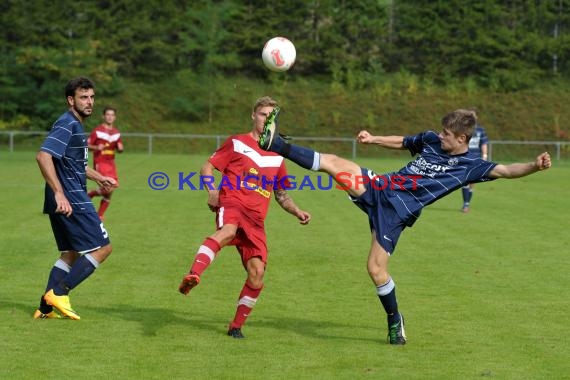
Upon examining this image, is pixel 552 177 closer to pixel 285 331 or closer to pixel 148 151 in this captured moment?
pixel 148 151

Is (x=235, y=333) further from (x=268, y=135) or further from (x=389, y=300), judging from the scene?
(x=268, y=135)

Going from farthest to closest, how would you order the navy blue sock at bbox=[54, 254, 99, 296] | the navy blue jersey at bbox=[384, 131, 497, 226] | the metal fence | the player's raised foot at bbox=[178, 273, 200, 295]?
the metal fence, the navy blue sock at bbox=[54, 254, 99, 296], the navy blue jersey at bbox=[384, 131, 497, 226], the player's raised foot at bbox=[178, 273, 200, 295]

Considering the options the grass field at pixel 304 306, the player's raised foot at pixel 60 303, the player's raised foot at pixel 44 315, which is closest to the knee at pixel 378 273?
the grass field at pixel 304 306

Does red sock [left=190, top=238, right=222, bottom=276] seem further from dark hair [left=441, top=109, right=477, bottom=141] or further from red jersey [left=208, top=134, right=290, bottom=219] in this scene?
dark hair [left=441, top=109, right=477, bottom=141]

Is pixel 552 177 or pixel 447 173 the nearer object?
pixel 447 173

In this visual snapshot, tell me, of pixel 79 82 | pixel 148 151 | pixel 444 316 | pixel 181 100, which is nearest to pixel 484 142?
pixel 444 316

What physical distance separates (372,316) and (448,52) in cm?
4807

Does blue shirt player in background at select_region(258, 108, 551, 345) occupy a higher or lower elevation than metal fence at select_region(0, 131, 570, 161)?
higher

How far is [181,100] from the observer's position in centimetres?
4941

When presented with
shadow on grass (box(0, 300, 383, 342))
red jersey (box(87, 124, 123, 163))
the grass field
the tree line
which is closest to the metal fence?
the tree line

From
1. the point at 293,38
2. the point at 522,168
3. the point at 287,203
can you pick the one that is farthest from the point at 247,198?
the point at 293,38

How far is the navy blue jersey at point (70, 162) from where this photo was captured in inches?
315

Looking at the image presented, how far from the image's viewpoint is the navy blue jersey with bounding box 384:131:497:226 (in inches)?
300

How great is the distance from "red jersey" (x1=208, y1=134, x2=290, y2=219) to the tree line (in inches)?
1687
